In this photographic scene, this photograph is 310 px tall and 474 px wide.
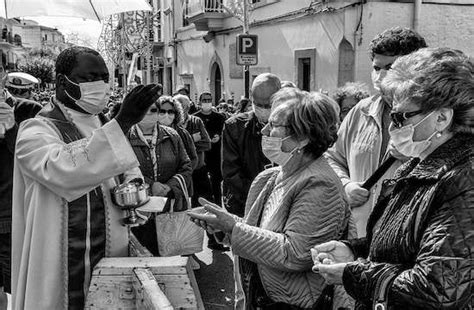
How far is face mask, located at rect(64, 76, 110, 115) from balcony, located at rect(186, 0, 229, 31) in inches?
631

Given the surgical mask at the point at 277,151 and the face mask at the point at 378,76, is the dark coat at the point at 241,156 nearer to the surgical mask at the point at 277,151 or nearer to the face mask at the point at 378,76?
the face mask at the point at 378,76

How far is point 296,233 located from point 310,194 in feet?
0.57

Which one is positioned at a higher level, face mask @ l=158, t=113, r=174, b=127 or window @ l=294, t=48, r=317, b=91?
window @ l=294, t=48, r=317, b=91

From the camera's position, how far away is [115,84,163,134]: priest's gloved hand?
207cm

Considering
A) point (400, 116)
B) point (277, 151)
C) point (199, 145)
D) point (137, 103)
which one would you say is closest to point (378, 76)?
point (277, 151)

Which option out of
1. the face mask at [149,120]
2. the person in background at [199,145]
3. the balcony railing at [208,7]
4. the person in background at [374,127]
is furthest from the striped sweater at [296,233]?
the balcony railing at [208,7]

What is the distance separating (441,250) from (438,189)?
17 centimetres

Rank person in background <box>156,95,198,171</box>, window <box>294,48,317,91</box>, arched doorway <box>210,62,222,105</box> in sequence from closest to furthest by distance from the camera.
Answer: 1. person in background <box>156,95,198,171</box>
2. window <box>294,48,317,91</box>
3. arched doorway <box>210,62,222,105</box>

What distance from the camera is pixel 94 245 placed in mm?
2324

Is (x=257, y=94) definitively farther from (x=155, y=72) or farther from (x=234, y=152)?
(x=155, y=72)

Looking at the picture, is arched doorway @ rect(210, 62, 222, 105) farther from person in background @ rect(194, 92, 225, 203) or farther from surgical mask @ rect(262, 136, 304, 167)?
surgical mask @ rect(262, 136, 304, 167)

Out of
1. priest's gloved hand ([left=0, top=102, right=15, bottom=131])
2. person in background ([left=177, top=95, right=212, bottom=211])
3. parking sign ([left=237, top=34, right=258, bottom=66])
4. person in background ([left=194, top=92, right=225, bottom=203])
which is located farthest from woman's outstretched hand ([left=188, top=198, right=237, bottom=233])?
parking sign ([left=237, top=34, right=258, bottom=66])

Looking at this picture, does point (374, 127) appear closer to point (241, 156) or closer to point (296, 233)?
point (296, 233)

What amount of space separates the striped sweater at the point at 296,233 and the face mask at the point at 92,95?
83 cm
